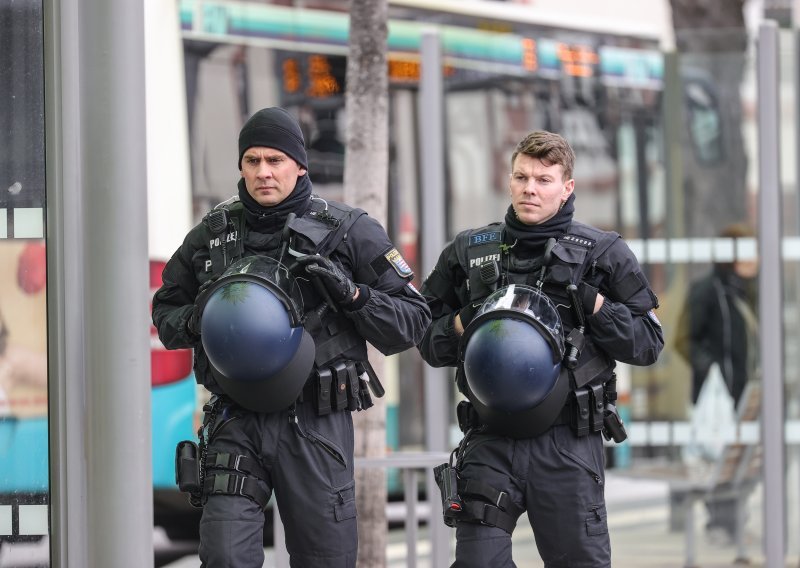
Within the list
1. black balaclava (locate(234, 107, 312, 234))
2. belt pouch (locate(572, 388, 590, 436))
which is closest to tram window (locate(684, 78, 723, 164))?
belt pouch (locate(572, 388, 590, 436))

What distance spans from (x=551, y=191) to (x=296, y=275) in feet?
2.70

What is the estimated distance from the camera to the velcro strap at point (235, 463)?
13.2 feet

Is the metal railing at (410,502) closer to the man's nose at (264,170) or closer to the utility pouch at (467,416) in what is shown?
the utility pouch at (467,416)

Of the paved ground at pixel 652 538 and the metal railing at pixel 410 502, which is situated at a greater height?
the metal railing at pixel 410 502

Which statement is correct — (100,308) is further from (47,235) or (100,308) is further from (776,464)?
(776,464)

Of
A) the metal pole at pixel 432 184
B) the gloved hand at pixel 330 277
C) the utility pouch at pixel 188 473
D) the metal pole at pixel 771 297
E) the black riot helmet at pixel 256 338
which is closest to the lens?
the black riot helmet at pixel 256 338

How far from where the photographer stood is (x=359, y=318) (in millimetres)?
4074

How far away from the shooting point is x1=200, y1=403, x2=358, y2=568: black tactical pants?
13.2 feet

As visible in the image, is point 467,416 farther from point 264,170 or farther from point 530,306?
point 264,170

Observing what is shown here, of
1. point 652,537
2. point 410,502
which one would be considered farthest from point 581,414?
point 652,537

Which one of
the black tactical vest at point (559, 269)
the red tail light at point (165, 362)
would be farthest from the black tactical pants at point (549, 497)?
the red tail light at point (165, 362)

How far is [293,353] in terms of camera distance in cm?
394

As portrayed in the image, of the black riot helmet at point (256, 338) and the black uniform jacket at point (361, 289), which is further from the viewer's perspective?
the black uniform jacket at point (361, 289)

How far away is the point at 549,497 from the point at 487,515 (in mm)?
200
